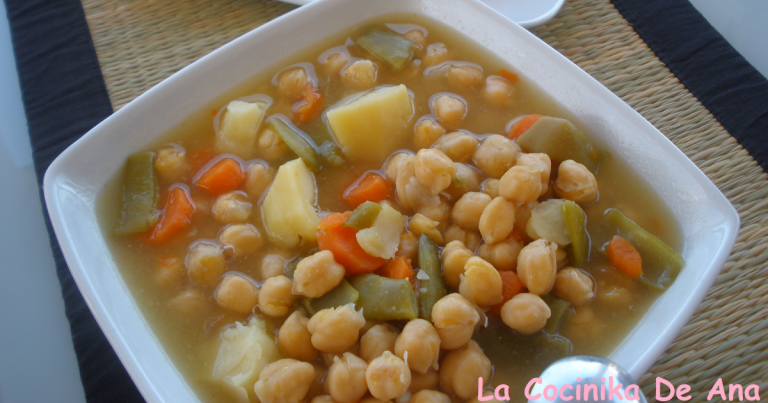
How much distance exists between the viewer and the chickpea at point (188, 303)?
2.10 metres

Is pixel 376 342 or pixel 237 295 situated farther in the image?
pixel 237 295

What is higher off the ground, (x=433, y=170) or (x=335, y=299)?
(x=433, y=170)

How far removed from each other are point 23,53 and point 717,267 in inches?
143

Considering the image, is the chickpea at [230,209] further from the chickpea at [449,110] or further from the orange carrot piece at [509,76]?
the orange carrot piece at [509,76]

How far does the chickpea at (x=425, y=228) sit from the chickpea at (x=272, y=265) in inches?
22.1

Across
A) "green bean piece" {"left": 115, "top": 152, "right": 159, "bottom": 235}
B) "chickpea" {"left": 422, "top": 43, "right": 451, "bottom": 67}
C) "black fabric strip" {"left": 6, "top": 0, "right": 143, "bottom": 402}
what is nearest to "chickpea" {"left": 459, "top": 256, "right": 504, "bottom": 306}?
"chickpea" {"left": 422, "top": 43, "right": 451, "bottom": 67}

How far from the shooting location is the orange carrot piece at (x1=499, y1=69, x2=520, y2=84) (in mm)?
2658

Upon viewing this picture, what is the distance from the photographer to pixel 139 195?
2.28 m

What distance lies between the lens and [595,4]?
3248 mm

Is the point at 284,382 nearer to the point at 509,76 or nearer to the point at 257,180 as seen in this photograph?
the point at 257,180

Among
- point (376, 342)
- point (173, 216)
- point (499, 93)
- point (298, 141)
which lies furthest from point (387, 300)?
point (499, 93)

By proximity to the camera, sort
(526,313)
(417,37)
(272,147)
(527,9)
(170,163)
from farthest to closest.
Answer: (527,9) → (417,37) → (272,147) → (170,163) → (526,313)

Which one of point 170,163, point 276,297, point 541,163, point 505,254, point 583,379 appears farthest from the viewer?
point 170,163

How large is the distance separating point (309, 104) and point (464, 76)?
2.56 ft
